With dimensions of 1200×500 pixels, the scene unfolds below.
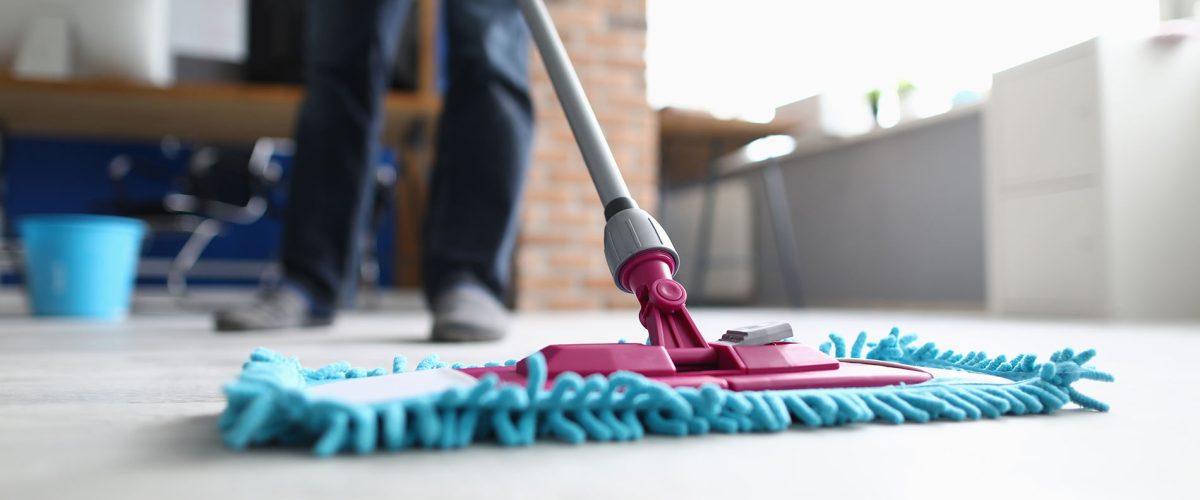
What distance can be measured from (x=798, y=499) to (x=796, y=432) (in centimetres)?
13

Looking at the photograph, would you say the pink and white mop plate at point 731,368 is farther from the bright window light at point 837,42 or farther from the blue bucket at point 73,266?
the bright window light at point 837,42

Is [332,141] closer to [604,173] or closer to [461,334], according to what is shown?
[461,334]

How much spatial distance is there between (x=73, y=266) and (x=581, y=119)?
189 centimetres

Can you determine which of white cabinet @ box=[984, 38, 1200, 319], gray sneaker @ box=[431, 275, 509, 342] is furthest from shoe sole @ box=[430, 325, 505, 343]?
white cabinet @ box=[984, 38, 1200, 319]

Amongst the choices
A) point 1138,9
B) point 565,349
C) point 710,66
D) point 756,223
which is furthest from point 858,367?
point 710,66

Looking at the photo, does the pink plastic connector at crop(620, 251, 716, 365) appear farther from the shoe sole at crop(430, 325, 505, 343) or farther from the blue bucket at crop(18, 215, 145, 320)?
the blue bucket at crop(18, 215, 145, 320)

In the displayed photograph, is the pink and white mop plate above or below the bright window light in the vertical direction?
below

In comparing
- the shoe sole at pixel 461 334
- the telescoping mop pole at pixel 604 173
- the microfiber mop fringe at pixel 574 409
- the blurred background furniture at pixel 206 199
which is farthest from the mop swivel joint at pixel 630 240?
the blurred background furniture at pixel 206 199

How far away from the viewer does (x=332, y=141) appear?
4.58ft

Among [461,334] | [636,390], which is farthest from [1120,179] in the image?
[636,390]

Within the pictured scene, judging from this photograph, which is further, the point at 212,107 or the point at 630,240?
the point at 212,107

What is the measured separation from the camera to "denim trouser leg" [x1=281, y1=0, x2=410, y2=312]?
1373 mm

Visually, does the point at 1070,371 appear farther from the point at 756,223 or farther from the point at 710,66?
the point at 710,66

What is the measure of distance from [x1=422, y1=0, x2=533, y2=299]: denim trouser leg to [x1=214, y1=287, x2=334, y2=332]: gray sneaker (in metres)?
0.24
